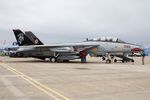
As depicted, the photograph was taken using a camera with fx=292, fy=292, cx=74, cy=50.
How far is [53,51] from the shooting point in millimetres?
32500

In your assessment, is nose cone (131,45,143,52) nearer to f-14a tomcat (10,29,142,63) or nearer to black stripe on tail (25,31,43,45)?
f-14a tomcat (10,29,142,63)

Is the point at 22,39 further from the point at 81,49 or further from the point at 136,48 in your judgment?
the point at 136,48

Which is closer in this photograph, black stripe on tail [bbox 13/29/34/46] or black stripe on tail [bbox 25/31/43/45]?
black stripe on tail [bbox 13/29/34/46]

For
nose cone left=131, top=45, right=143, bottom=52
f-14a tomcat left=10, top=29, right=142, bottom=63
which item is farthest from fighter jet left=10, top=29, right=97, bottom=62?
nose cone left=131, top=45, right=143, bottom=52

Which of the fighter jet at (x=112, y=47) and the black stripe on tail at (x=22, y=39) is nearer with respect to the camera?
the fighter jet at (x=112, y=47)

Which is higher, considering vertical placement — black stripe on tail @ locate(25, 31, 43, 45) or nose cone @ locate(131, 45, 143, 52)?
black stripe on tail @ locate(25, 31, 43, 45)

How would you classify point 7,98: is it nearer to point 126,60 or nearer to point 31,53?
point 31,53

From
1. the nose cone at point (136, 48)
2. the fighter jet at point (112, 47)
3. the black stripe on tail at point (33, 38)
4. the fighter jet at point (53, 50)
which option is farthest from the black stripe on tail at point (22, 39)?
the nose cone at point (136, 48)

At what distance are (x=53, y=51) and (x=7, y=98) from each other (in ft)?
78.2

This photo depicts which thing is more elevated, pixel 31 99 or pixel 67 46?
pixel 67 46

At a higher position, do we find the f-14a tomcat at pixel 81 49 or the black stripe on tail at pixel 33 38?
the black stripe on tail at pixel 33 38

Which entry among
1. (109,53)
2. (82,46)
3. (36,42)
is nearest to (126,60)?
(109,53)

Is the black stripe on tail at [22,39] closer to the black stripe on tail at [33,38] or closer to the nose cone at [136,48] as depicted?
the black stripe on tail at [33,38]

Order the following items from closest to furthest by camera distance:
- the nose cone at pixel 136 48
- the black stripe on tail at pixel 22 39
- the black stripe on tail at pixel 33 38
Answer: the nose cone at pixel 136 48, the black stripe on tail at pixel 22 39, the black stripe on tail at pixel 33 38
